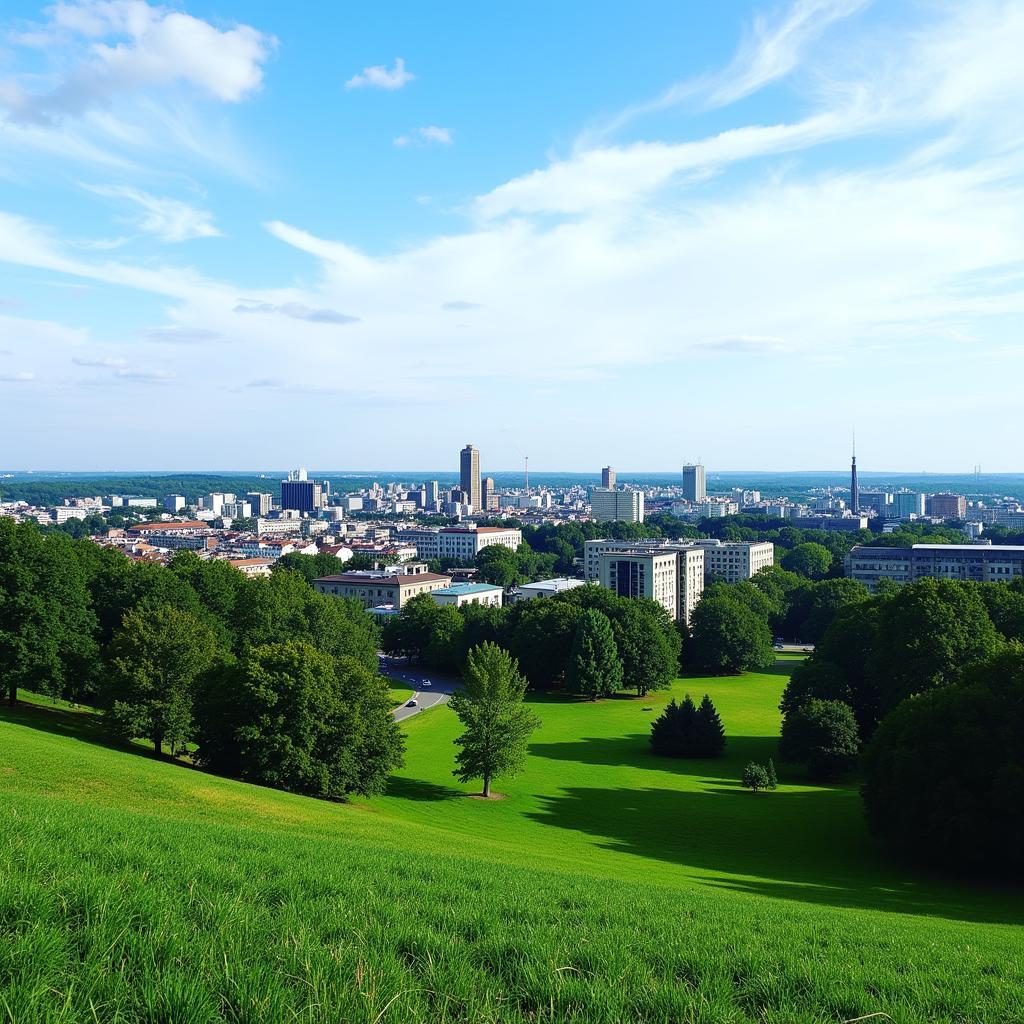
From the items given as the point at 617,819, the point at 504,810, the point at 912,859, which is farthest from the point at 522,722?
the point at 912,859

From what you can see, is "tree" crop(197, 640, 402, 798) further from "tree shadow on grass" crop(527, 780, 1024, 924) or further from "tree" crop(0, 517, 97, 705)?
"tree" crop(0, 517, 97, 705)

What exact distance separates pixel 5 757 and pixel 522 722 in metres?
22.7

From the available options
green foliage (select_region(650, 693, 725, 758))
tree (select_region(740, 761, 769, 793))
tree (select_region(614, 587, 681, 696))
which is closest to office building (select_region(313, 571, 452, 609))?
tree (select_region(614, 587, 681, 696))

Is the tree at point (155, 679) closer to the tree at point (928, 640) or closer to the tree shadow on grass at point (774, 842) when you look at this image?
the tree shadow on grass at point (774, 842)

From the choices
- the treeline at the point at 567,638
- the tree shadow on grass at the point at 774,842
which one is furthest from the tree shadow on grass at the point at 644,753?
the treeline at the point at 567,638

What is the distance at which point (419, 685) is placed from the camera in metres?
76.9

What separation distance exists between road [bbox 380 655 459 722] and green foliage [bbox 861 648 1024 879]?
36811 millimetres

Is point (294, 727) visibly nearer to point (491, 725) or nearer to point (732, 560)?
point (491, 725)

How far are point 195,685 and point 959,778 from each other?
30661mm

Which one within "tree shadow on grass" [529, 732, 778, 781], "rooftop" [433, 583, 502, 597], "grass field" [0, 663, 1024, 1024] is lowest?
"tree shadow on grass" [529, 732, 778, 781]

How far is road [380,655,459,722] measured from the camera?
64.6 metres

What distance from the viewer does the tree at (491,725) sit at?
4050 centimetres

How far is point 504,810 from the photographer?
37656 millimetres

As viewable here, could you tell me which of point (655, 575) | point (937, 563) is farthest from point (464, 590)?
point (937, 563)
